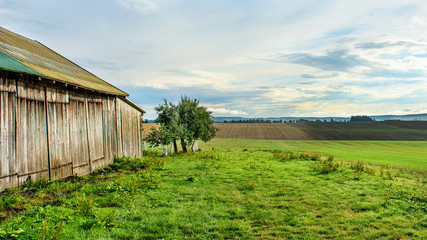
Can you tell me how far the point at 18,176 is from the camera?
29.4ft

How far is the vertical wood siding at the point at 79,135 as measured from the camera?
11.7 metres

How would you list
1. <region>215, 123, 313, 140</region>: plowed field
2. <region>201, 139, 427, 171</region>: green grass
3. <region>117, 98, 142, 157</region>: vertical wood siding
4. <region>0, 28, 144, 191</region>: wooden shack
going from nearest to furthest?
<region>0, 28, 144, 191</region>: wooden shack → <region>117, 98, 142, 157</region>: vertical wood siding → <region>201, 139, 427, 171</region>: green grass → <region>215, 123, 313, 140</region>: plowed field

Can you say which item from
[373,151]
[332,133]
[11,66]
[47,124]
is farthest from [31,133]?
[332,133]

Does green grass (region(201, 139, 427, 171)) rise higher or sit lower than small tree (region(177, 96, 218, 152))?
lower

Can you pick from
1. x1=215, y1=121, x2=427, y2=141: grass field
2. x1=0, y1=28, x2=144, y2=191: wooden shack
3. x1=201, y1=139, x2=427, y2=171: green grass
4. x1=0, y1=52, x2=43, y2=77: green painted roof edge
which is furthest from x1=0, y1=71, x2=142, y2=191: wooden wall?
x1=215, y1=121, x2=427, y2=141: grass field

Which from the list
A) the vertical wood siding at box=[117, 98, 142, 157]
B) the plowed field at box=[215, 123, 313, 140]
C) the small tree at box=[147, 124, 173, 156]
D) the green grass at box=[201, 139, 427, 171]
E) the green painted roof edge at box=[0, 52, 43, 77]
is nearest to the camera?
the green painted roof edge at box=[0, 52, 43, 77]

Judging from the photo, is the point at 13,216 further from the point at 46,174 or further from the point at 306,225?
the point at 306,225

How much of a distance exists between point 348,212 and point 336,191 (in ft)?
8.30

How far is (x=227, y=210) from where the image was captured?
7.32 meters

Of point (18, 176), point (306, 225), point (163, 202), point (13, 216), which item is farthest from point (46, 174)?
point (306, 225)

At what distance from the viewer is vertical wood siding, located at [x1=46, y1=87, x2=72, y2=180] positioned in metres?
10.4

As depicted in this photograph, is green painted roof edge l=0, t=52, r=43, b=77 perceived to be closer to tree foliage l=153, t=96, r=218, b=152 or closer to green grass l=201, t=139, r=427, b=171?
tree foliage l=153, t=96, r=218, b=152

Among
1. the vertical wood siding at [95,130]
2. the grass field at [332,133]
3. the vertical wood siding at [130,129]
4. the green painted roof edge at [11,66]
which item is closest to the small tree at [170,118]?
the vertical wood siding at [130,129]

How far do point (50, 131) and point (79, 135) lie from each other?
1.82m
